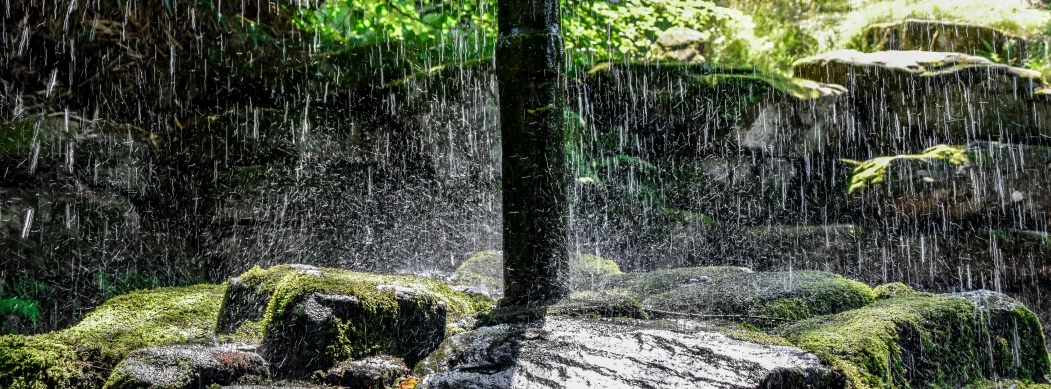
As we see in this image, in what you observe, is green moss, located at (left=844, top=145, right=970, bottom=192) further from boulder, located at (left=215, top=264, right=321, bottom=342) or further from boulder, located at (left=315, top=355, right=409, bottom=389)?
boulder, located at (left=315, top=355, right=409, bottom=389)

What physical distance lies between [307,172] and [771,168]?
18.8ft

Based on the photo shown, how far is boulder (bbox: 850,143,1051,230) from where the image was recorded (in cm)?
811

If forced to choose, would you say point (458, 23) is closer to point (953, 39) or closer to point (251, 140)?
point (251, 140)

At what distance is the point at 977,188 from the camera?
8.10 meters

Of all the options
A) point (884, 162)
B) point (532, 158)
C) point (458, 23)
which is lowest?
point (884, 162)

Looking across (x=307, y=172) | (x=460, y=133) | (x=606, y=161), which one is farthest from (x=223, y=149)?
(x=606, y=161)

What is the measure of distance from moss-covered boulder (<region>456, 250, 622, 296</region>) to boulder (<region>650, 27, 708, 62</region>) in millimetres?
11070

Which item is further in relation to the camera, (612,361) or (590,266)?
(590,266)

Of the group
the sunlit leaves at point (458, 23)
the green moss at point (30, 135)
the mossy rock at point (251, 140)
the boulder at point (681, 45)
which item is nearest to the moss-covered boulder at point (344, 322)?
the mossy rock at point (251, 140)

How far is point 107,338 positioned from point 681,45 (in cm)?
1473

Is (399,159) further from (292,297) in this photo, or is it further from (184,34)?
(292,297)

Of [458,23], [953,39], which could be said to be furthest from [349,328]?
[953,39]

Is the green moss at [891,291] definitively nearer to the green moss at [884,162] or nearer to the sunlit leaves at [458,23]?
the green moss at [884,162]

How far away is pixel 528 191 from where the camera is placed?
3512 mm
